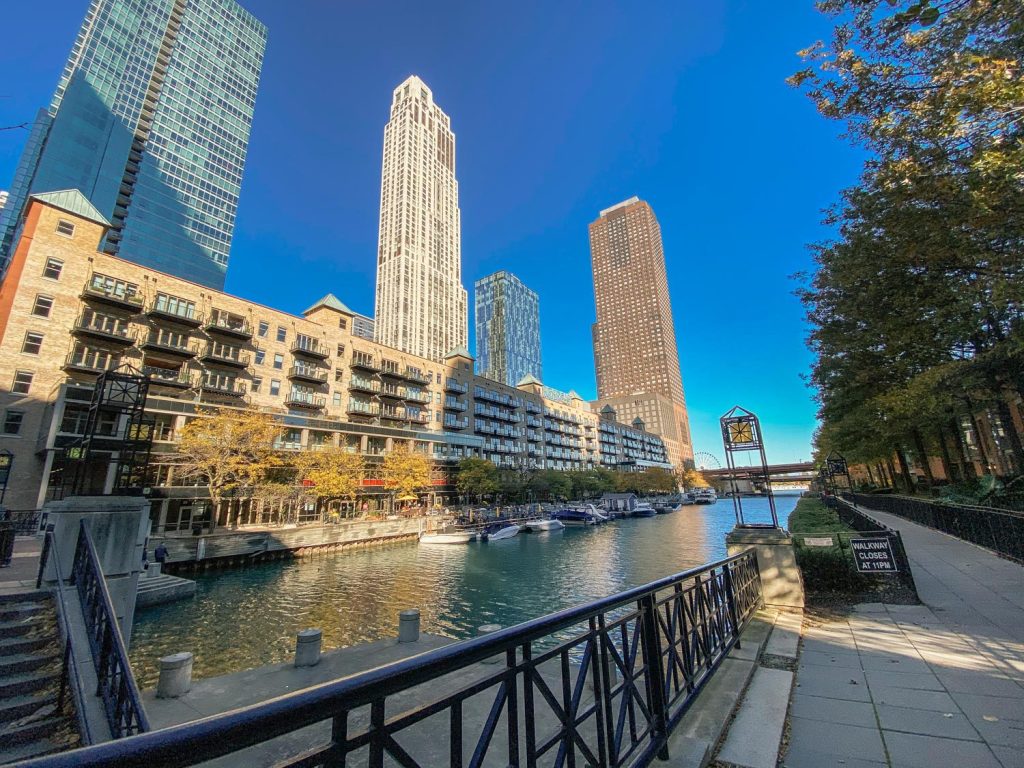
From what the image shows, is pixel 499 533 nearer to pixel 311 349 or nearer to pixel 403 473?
pixel 403 473

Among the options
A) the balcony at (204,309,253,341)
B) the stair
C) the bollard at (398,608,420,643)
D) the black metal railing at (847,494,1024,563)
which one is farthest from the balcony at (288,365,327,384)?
the black metal railing at (847,494,1024,563)

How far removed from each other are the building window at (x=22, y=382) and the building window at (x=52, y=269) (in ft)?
23.3

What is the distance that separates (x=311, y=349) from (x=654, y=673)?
47.9m

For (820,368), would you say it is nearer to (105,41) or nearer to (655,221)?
(105,41)

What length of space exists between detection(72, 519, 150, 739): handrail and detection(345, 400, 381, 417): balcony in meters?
42.7

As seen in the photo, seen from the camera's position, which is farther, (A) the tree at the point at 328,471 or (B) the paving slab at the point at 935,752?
(A) the tree at the point at 328,471

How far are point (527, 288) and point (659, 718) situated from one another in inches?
7760

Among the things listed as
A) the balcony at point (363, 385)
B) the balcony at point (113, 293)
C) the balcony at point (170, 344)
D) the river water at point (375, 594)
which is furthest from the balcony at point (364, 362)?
the river water at point (375, 594)

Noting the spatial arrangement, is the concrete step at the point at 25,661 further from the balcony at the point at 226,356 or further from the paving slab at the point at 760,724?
the balcony at the point at 226,356

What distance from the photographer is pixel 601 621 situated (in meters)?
3.36

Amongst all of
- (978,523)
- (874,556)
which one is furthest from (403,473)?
(874,556)

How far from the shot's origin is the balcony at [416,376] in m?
56.1

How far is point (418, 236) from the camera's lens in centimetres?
12619

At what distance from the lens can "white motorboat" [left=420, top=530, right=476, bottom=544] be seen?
3656 centimetres
